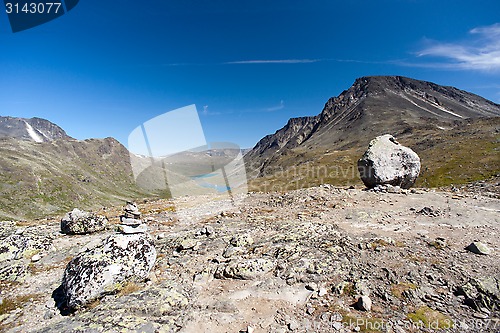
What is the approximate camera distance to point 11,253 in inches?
617

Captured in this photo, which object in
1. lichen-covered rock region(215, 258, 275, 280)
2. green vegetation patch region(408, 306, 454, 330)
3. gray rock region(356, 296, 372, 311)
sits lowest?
green vegetation patch region(408, 306, 454, 330)

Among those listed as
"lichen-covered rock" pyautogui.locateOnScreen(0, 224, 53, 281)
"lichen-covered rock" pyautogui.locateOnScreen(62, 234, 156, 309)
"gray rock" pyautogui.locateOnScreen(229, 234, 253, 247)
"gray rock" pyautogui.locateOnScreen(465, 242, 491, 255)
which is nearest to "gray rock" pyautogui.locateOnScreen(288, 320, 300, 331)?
"gray rock" pyautogui.locateOnScreen(229, 234, 253, 247)

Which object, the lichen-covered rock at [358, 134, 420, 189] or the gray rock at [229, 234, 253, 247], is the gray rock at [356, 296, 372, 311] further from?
the lichen-covered rock at [358, 134, 420, 189]

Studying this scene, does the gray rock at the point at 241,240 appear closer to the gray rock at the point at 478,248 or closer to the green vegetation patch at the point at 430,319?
the green vegetation patch at the point at 430,319

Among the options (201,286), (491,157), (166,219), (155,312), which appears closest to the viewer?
(155,312)

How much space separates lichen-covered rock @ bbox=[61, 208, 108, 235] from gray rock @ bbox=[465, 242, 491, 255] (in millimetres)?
26201

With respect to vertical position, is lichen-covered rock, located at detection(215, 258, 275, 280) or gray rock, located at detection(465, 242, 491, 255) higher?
lichen-covered rock, located at detection(215, 258, 275, 280)

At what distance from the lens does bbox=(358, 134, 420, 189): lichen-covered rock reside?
33.0 m

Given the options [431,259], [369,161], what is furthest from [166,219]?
[369,161]

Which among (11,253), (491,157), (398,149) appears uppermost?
(398,149)

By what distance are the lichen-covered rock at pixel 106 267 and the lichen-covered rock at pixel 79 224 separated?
10616 mm

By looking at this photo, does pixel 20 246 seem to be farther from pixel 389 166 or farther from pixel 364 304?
pixel 389 166

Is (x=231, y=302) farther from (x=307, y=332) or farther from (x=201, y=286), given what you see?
(x=307, y=332)

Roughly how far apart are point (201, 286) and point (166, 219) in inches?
581
